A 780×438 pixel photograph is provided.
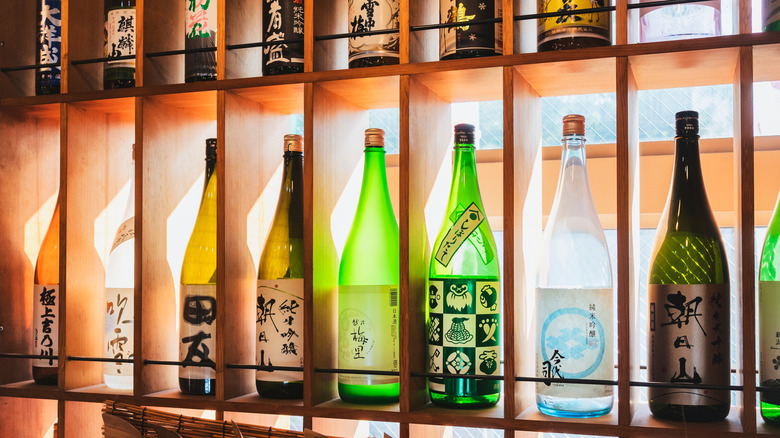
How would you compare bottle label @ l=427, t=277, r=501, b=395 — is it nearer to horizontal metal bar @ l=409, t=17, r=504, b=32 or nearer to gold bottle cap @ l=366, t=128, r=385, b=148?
gold bottle cap @ l=366, t=128, r=385, b=148

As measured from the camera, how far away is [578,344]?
908mm

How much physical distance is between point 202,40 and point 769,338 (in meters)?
0.86

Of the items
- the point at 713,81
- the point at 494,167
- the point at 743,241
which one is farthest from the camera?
the point at 494,167

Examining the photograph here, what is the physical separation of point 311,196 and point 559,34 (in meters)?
0.38

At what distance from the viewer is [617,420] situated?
87cm

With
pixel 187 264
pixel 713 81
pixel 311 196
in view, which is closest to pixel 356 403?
pixel 311 196

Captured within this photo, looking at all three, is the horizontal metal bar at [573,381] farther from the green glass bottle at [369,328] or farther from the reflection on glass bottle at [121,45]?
the reflection on glass bottle at [121,45]

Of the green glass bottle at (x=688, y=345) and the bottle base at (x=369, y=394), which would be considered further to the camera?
the bottle base at (x=369, y=394)

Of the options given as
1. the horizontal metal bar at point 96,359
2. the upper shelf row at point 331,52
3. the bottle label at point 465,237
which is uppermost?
the upper shelf row at point 331,52

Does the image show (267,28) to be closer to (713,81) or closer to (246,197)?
(246,197)

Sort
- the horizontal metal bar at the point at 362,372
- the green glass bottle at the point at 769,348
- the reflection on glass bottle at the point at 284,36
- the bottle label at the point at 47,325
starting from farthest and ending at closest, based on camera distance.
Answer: the bottle label at the point at 47,325
the reflection on glass bottle at the point at 284,36
the horizontal metal bar at the point at 362,372
the green glass bottle at the point at 769,348

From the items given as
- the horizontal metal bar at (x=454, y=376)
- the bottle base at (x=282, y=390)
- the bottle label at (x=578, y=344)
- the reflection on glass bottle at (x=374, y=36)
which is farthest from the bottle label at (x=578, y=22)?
the bottle base at (x=282, y=390)

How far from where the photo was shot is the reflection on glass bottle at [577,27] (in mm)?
903

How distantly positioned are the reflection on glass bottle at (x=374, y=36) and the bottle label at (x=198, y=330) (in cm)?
40
